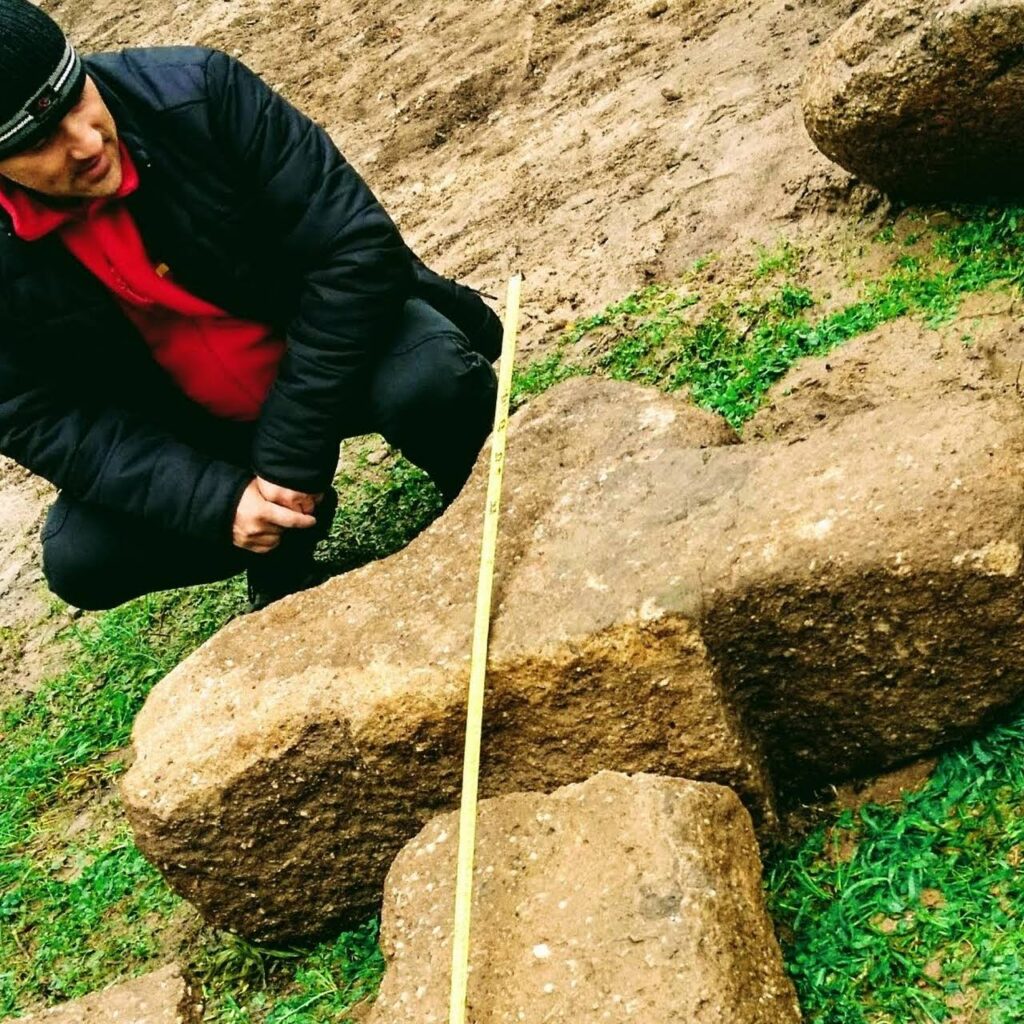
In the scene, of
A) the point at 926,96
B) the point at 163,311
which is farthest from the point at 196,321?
the point at 926,96

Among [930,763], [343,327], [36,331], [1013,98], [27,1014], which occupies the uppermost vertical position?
[36,331]

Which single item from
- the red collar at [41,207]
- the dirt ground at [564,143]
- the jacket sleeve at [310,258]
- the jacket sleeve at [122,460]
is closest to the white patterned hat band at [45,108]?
the red collar at [41,207]

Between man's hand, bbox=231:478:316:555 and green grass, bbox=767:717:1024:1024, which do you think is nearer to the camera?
green grass, bbox=767:717:1024:1024

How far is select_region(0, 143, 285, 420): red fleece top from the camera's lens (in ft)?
7.83

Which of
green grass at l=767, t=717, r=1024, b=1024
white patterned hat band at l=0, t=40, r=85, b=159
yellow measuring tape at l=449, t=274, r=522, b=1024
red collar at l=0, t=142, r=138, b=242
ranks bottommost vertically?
green grass at l=767, t=717, r=1024, b=1024

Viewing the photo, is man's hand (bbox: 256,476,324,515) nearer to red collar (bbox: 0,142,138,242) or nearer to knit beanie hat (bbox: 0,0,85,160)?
red collar (bbox: 0,142,138,242)

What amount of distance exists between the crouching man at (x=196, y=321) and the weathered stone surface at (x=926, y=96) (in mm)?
1213

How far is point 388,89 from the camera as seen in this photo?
5938 millimetres

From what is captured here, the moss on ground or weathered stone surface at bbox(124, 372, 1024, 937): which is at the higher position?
weathered stone surface at bbox(124, 372, 1024, 937)

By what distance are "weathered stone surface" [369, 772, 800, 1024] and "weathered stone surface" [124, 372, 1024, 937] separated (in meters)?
0.17

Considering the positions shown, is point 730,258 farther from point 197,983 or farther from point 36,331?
point 197,983

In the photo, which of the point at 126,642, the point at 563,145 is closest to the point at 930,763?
the point at 126,642

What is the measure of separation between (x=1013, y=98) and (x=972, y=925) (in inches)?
79.3

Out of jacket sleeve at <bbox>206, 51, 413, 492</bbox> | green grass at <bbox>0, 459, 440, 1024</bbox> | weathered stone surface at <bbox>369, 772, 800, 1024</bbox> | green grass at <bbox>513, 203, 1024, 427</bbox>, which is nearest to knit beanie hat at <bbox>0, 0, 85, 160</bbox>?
jacket sleeve at <bbox>206, 51, 413, 492</bbox>
